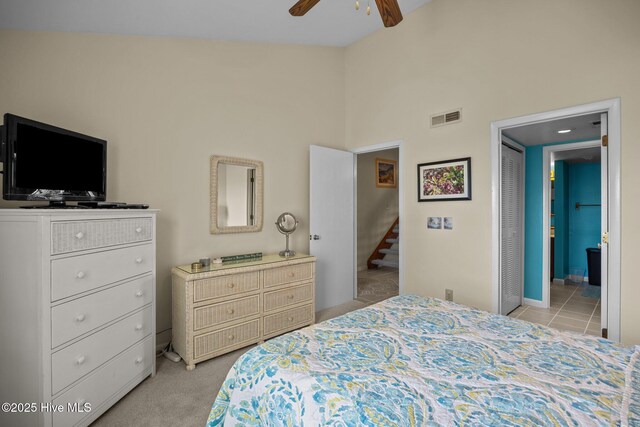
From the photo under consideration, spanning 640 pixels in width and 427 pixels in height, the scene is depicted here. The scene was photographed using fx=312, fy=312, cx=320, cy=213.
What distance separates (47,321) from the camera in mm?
1580

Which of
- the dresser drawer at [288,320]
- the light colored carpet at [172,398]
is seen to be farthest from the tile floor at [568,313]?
the light colored carpet at [172,398]

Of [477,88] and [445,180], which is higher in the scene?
[477,88]

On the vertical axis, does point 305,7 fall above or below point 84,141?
above

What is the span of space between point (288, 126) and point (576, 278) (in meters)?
5.45

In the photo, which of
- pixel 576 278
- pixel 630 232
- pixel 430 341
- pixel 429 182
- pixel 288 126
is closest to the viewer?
pixel 430 341

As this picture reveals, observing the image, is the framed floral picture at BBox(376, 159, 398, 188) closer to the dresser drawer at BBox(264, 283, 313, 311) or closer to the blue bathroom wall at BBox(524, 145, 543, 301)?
the blue bathroom wall at BBox(524, 145, 543, 301)

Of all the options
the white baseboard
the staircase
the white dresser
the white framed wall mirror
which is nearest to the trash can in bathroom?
the white baseboard

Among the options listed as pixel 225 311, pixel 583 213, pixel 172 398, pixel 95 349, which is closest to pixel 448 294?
pixel 225 311

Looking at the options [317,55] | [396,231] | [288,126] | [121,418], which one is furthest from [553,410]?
[396,231]

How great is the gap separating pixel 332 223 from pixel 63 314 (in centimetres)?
281

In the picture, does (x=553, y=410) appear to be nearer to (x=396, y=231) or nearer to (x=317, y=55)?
(x=317, y=55)

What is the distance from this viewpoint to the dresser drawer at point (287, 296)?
298 cm

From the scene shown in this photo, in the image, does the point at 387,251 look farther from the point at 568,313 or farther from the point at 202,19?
the point at 202,19

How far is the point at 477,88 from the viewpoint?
306 cm
